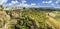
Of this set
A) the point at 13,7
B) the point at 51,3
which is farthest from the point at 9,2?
the point at 51,3

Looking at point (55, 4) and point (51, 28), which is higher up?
point (55, 4)

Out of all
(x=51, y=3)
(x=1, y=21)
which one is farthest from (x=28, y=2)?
(x=1, y=21)

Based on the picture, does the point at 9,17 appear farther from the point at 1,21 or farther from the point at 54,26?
the point at 54,26

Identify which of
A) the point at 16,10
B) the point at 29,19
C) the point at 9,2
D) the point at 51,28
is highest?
the point at 9,2

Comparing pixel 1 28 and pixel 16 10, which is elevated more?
pixel 16 10

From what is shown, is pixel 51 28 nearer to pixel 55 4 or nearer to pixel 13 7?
pixel 55 4

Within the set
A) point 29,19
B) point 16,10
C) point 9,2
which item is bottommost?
point 29,19
